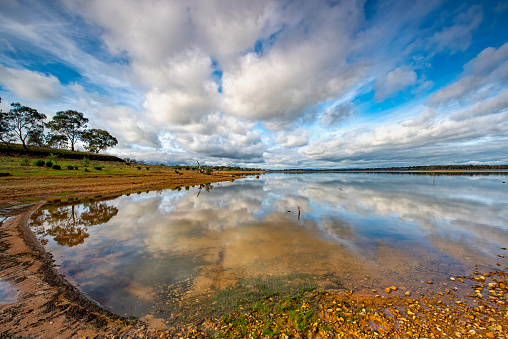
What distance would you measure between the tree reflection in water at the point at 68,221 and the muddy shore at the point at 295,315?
4.10 m

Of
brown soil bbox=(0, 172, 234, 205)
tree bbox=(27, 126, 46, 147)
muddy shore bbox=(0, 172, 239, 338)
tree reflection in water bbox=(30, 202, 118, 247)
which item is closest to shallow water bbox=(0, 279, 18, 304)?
muddy shore bbox=(0, 172, 239, 338)

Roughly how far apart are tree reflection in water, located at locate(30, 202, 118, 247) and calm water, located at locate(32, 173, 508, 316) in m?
0.06

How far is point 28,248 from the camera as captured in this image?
9.82 metres

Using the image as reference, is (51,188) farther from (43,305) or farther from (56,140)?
(56,140)

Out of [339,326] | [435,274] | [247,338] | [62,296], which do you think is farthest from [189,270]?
[435,274]

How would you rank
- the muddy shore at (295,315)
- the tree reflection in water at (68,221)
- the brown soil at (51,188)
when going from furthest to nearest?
1. the brown soil at (51,188)
2. the tree reflection in water at (68,221)
3. the muddy shore at (295,315)

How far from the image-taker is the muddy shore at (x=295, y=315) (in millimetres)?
5094

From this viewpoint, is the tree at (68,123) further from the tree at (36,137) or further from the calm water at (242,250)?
the calm water at (242,250)

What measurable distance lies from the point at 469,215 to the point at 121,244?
32812 millimetres

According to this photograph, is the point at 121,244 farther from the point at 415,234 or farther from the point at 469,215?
the point at 469,215

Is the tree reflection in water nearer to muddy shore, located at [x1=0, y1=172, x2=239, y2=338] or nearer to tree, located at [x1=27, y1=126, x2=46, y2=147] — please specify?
muddy shore, located at [x1=0, y1=172, x2=239, y2=338]

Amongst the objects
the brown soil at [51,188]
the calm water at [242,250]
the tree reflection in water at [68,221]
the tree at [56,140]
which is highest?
the tree at [56,140]

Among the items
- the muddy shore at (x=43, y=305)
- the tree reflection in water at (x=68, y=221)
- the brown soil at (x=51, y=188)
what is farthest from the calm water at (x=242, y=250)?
the brown soil at (x=51, y=188)

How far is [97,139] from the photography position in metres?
86.9
